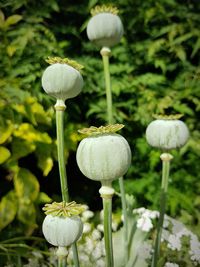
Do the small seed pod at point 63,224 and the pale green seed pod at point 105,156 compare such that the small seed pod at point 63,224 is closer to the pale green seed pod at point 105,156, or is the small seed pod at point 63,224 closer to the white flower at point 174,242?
the pale green seed pod at point 105,156

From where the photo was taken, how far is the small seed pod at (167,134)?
759mm

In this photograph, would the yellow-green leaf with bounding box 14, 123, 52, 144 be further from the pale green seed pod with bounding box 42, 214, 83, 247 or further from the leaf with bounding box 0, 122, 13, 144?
the pale green seed pod with bounding box 42, 214, 83, 247

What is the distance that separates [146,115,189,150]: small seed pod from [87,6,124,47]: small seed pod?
0.73 feet

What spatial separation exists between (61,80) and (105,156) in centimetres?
17

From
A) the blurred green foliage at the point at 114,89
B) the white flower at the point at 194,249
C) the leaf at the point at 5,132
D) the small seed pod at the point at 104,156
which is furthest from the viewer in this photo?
the blurred green foliage at the point at 114,89

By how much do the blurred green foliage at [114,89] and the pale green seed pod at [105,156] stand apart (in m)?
0.66

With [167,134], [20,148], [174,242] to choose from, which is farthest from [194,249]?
[20,148]

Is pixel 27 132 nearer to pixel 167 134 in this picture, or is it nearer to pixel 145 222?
pixel 145 222

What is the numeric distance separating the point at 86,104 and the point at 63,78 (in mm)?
902

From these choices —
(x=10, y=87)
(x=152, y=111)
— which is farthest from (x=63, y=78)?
(x=152, y=111)

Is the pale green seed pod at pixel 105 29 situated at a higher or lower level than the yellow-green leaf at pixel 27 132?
higher

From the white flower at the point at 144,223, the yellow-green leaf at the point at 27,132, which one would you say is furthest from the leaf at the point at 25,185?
the white flower at the point at 144,223

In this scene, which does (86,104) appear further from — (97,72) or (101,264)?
(101,264)

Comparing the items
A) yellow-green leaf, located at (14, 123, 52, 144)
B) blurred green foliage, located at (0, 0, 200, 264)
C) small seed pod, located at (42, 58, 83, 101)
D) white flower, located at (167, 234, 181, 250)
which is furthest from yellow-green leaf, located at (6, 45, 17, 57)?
white flower, located at (167, 234, 181, 250)
